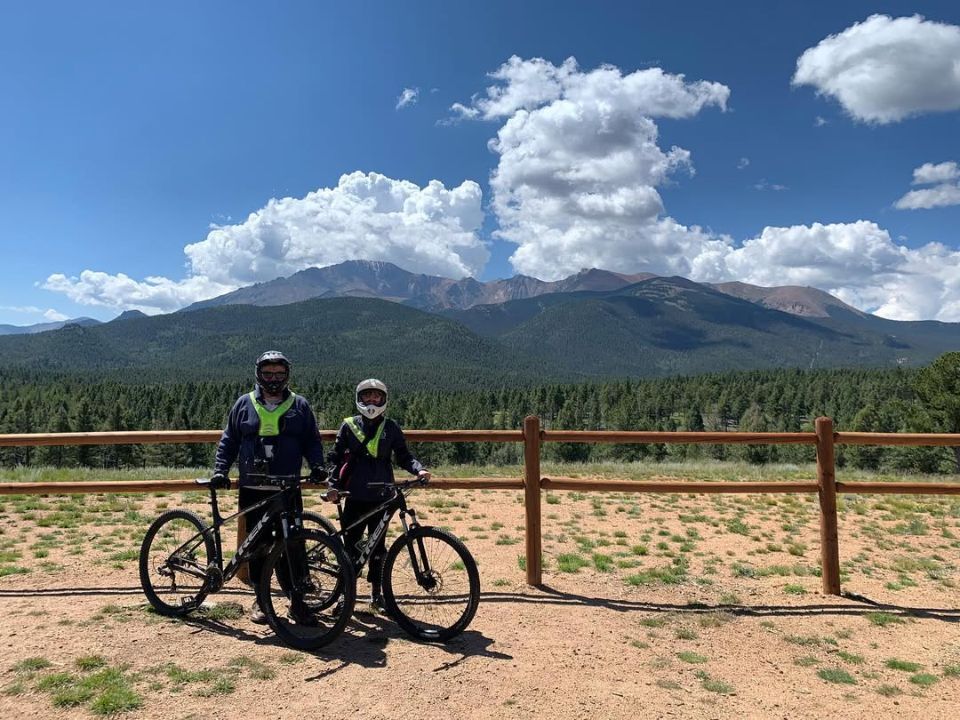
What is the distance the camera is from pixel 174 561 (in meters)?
5.66

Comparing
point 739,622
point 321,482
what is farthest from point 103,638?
point 739,622

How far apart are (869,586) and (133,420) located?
264 feet

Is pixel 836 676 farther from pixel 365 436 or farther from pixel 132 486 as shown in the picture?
pixel 132 486

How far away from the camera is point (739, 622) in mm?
5648

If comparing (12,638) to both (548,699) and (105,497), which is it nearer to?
(548,699)

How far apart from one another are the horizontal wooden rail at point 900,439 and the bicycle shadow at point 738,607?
1.69 m

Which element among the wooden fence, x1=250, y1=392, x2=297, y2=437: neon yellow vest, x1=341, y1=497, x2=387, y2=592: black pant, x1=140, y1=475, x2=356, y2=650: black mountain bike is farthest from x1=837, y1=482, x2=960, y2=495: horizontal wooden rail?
x1=250, y1=392, x2=297, y2=437: neon yellow vest

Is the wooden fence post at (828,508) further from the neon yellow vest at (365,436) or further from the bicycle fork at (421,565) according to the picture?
the neon yellow vest at (365,436)

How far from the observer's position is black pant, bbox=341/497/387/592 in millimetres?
5375

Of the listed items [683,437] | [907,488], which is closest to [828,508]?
[907,488]

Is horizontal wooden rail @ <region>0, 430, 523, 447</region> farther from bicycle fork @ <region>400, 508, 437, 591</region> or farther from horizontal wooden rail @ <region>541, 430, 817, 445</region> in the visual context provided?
bicycle fork @ <region>400, 508, 437, 591</region>

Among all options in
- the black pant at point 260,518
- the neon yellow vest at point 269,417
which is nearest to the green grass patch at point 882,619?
the black pant at point 260,518

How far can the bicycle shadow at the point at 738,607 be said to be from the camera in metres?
5.90

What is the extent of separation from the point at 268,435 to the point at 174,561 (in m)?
1.71
